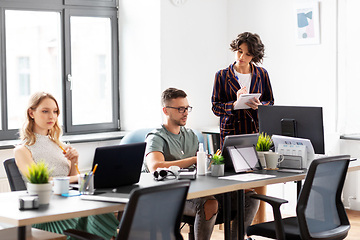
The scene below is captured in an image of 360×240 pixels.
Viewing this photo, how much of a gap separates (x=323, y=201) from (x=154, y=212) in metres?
1.05

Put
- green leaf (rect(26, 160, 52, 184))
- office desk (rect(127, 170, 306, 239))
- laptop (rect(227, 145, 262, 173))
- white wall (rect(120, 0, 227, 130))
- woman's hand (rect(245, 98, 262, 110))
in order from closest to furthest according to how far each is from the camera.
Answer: green leaf (rect(26, 160, 52, 184))
office desk (rect(127, 170, 306, 239))
laptop (rect(227, 145, 262, 173))
woman's hand (rect(245, 98, 262, 110))
white wall (rect(120, 0, 227, 130))

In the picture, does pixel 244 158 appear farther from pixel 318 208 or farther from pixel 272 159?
pixel 318 208

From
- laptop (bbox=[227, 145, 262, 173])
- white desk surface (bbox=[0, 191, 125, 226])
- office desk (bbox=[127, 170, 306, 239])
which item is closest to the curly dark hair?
laptop (bbox=[227, 145, 262, 173])

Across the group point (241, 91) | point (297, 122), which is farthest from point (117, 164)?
point (241, 91)

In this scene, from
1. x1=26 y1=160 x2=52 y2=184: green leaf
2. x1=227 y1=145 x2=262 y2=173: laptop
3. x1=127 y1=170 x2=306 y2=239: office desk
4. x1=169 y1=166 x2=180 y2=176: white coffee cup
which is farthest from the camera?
Answer: x1=227 y1=145 x2=262 y2=173: laptop

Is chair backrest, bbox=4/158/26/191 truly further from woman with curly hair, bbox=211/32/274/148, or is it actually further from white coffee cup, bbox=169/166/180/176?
woman with curly hair, bbox=211/32/274/148

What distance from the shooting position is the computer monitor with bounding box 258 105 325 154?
3127mm

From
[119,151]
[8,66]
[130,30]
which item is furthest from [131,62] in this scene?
[119,151]

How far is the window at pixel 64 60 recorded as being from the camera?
4520 mm

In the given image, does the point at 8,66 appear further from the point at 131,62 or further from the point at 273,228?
the point at 273,228

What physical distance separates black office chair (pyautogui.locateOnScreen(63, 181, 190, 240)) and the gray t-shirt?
0.99 metres

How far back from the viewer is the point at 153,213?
2062 millimetres

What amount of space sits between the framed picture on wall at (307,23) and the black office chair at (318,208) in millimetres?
2428

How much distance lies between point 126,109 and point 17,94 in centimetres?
113
